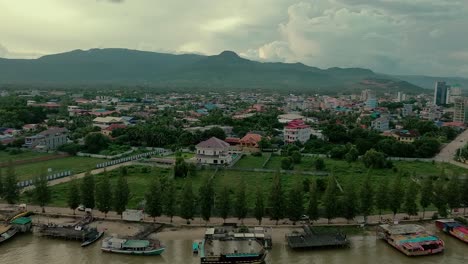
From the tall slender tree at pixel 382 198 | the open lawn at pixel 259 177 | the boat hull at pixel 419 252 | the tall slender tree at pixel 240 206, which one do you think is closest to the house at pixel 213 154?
the open lawn at pixel 259 177

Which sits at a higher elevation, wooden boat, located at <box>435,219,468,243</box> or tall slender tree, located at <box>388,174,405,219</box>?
tall slender tree, located at <box>388,174,405,219</box>

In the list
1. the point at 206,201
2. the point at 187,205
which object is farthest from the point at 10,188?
the point at 206,201

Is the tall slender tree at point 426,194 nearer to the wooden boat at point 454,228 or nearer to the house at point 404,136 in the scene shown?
the wooden boat at point 454,228

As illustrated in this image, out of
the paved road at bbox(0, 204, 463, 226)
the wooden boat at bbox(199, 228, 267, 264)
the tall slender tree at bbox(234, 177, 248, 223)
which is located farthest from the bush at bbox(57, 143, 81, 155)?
the wooden boat at bbox(199, 228, 267, 264)

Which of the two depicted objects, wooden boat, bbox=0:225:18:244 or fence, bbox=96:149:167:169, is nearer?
wooden boat, bbox=0:225:18:244

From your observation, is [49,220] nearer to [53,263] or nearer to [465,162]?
[53,263]

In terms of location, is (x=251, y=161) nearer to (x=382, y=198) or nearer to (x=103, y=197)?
(x=382, y=198)

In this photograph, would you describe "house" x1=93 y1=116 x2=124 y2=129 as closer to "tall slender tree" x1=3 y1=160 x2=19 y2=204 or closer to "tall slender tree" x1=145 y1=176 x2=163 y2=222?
"tall slender tree" x1=3 y1=160 x2=19 y2=204
